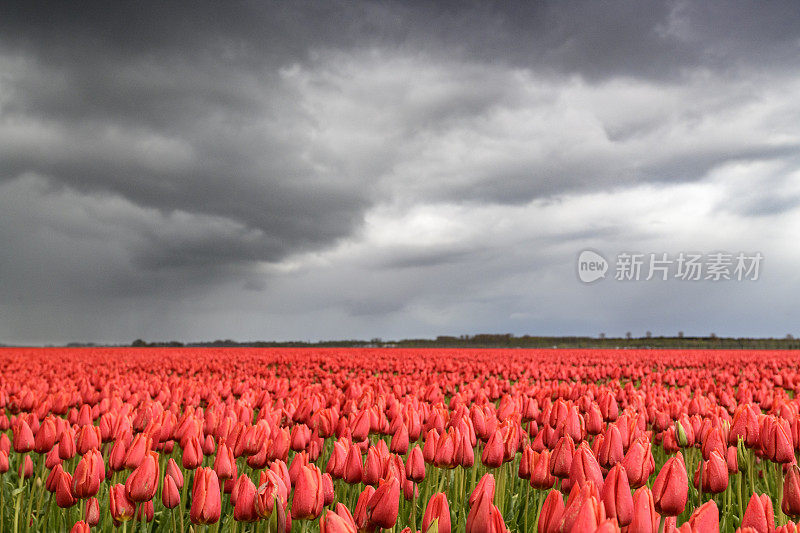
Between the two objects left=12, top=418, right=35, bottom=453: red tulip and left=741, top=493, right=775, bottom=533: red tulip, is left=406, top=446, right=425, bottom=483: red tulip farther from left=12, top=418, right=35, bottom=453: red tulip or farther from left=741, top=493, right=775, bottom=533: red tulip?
left=12, top=418, right=35, bottom=453: red tulip

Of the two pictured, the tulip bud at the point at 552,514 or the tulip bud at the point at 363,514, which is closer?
the tulip bud at the point at 552,514

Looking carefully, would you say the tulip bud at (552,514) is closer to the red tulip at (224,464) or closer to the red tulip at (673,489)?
the red tulip at (673,489)

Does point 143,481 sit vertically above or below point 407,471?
above

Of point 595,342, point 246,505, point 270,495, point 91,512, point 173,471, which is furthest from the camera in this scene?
point 595,342

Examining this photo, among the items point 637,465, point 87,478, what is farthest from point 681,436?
point 87,478

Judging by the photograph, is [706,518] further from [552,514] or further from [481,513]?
[481,513]

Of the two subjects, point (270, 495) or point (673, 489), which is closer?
point (673, 489)

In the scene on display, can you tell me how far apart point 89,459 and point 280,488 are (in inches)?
62.1

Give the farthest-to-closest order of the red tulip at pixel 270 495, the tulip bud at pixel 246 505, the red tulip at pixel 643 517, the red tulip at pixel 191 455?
the red tulip at pixel 191 455 → the tulip bud at pixel 246 505 → the red tulip at pixel 270 495 → the red tulip at pixel 643 517

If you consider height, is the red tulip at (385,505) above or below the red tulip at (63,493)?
above

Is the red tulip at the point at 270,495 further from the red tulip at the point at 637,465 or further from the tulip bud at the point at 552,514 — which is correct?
the red tulip at the point at 637,465

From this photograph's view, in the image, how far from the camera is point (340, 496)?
445cm

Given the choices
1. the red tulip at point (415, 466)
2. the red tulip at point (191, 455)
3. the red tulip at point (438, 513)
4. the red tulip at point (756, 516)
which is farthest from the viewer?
the red tulip at point (191, 455)

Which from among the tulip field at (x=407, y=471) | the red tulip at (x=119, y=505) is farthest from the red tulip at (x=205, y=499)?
the red tulip at (x=119, y=505)
